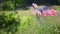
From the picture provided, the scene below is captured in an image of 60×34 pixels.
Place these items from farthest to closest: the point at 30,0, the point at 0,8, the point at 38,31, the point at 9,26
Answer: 1. the point at 30,0
2. the point at 38,31
3. the point at 0,8
4. the point at 9,26

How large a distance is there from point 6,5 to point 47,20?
3111 millimetres

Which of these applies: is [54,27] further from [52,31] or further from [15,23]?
[15,23]

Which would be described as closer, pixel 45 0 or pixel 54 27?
pixel 54 27

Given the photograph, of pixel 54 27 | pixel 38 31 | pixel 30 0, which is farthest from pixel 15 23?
pixel 30 0

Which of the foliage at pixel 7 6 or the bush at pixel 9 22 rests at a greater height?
the foliage at pixel 7 6

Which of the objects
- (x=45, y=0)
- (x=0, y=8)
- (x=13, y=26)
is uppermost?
(x=0, y=8)

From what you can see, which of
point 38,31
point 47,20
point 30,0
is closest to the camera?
point 38,31

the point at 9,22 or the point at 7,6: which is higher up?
the point at 7,6

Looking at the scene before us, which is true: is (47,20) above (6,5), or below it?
below

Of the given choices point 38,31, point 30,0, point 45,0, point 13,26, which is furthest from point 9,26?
point 45,0

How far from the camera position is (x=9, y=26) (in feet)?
4.74

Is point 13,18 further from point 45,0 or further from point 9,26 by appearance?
point 45,0

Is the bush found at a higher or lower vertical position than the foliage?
lower

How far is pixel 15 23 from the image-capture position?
1488mm
